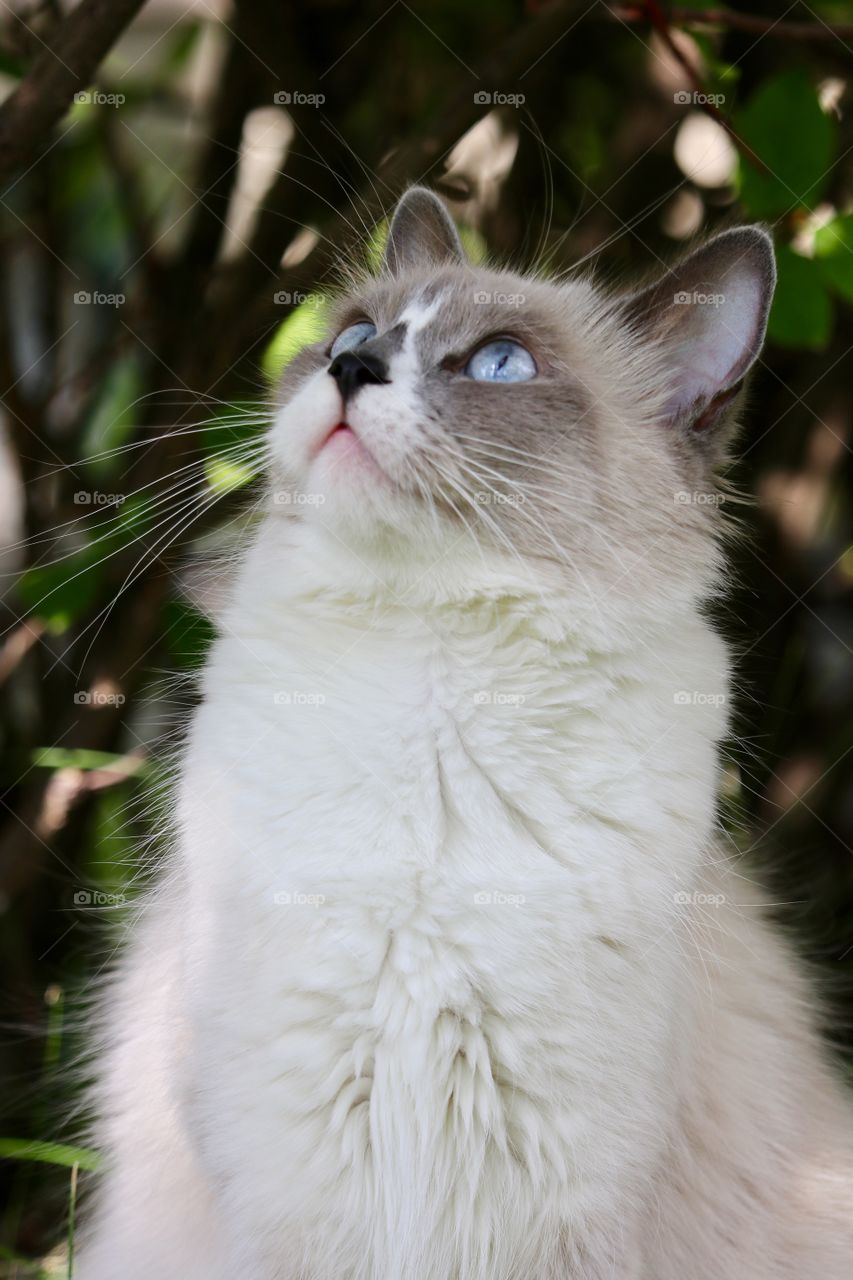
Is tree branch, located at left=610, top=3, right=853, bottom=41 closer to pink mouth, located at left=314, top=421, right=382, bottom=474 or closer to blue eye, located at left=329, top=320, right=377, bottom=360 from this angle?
blue eye, located at left=329, top=320, right=377, bottom=360

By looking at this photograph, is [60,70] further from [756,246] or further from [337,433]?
[756,246]

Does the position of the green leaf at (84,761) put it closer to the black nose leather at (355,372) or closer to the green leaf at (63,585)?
the green leaf at (63,585)

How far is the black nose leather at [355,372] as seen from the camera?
1.54m

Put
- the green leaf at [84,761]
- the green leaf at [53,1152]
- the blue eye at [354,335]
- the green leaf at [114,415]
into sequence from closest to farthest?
the blue eye at [354,335] → the green leaf at [53,1152] → the green leaf at [84,761] → the green leaf at [114,415]

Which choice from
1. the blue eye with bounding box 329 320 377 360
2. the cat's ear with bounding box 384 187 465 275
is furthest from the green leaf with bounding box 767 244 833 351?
the blue eye with bounding box 329 320 377 360

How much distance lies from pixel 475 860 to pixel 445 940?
103mm

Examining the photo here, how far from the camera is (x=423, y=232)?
81.8 inches

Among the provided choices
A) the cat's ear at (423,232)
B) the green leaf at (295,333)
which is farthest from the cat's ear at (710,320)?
the green leaf at (295,333)

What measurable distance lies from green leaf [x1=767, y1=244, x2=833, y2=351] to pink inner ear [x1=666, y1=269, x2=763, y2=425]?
0.26 metres

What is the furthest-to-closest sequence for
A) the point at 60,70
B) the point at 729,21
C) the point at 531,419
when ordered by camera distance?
1. the point at 729,21
2. the point at 60,70
3. the point at 531,419

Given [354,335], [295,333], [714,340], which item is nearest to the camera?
[714,340]

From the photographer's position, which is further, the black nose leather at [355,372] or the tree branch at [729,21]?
the tree branch at [729,21]

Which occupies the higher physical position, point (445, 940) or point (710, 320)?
point (710, 320)

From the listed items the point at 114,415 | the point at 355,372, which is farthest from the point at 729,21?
the point at 114,415
